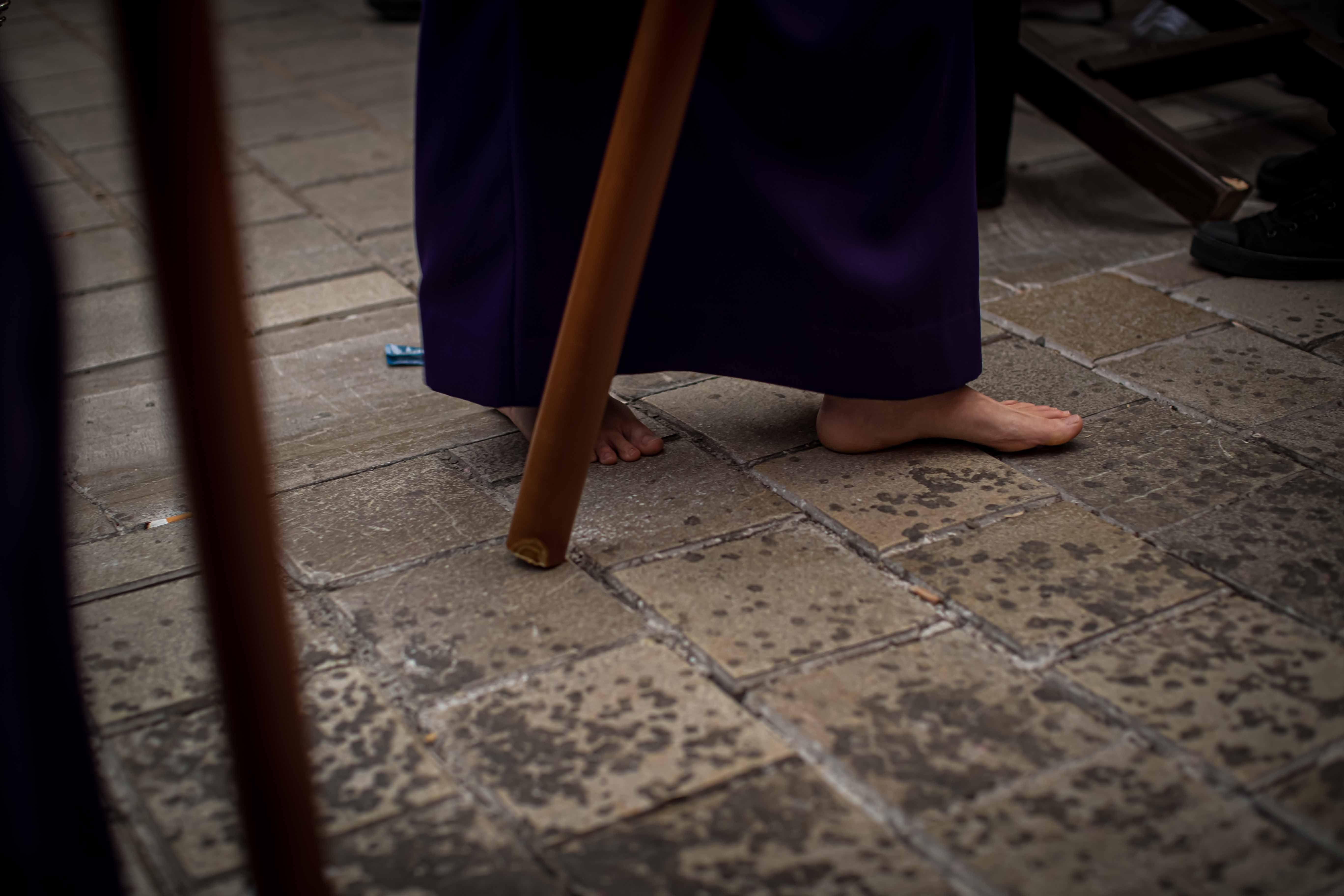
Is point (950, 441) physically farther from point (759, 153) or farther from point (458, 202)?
point (458, 202)

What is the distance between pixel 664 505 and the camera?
5.22 feet

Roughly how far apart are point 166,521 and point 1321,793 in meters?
1.47

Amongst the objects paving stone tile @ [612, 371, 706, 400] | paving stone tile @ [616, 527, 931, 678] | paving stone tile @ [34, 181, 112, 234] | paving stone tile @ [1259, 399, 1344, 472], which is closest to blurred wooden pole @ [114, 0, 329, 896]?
paving stone tile @ [616, 527, 931, 678]

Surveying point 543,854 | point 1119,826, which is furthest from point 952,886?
point 543,854

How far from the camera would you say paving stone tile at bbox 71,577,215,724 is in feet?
4.03

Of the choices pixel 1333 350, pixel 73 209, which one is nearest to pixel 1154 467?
pixel 1333 350

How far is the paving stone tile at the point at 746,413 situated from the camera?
175cm

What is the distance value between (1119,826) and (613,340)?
0.71m

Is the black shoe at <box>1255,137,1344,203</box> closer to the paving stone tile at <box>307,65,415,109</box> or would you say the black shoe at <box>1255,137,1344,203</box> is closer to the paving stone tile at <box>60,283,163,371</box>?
the paving stone tile at <box>60,283,163,371</box>

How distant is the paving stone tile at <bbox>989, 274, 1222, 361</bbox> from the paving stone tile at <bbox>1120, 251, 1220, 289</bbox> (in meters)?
0.05

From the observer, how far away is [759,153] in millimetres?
1487

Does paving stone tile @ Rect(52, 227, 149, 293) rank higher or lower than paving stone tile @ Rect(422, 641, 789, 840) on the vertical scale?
lower

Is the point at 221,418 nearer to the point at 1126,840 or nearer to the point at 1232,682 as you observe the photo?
the point at 1126,840

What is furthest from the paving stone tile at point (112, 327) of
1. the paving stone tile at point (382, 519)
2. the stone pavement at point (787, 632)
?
the paving stone tile at point (382, 519)
